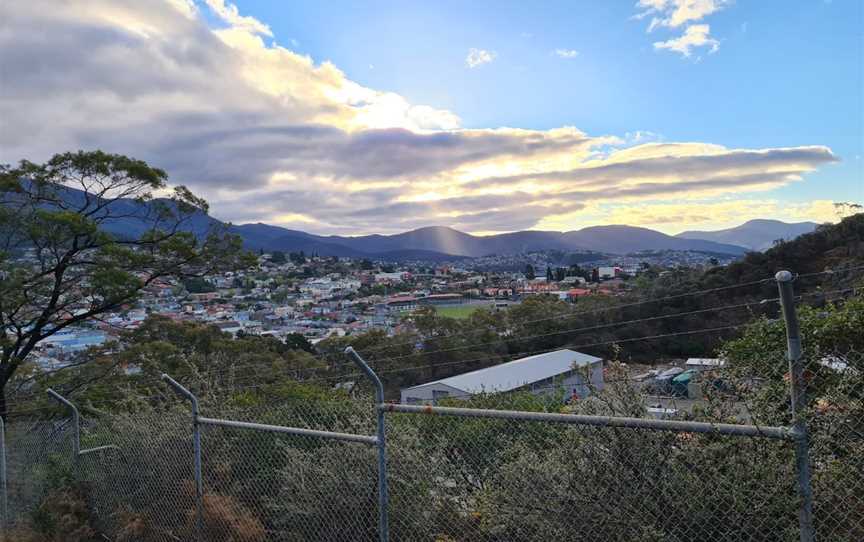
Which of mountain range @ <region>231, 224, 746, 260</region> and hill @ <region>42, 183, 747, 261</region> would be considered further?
mountain range @ <region>231, 224, 746, 260</region>

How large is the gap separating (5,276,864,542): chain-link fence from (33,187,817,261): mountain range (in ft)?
200

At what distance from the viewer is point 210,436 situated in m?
5.26

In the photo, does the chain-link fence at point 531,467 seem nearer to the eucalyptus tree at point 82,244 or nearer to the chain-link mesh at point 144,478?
the chain-link mesh at point 144,478

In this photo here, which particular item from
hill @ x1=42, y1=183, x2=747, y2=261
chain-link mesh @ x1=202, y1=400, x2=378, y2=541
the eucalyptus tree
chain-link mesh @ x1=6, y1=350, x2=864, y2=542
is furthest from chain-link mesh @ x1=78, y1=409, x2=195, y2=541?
hill @ x1=42, y1=183, x2=747, y2=261

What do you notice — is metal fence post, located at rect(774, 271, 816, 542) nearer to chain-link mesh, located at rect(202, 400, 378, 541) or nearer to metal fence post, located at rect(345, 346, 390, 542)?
metal fence post, located at rect(345, 346, 390, 542)

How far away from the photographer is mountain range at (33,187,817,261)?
225 feet

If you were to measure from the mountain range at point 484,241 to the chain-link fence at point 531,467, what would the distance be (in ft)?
200

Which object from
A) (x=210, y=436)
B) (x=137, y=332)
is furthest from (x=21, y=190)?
(x=210, y=436)

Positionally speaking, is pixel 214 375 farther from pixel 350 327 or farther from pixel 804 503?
pixel 350 327

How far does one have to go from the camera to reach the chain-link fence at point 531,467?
8.07 ft

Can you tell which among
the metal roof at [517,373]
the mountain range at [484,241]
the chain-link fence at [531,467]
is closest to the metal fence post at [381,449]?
the chain-link fence at [531,467]

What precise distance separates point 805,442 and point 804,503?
0.22 metres

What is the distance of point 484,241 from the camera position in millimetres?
95312

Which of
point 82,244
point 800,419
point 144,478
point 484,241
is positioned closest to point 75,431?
point 144,478
